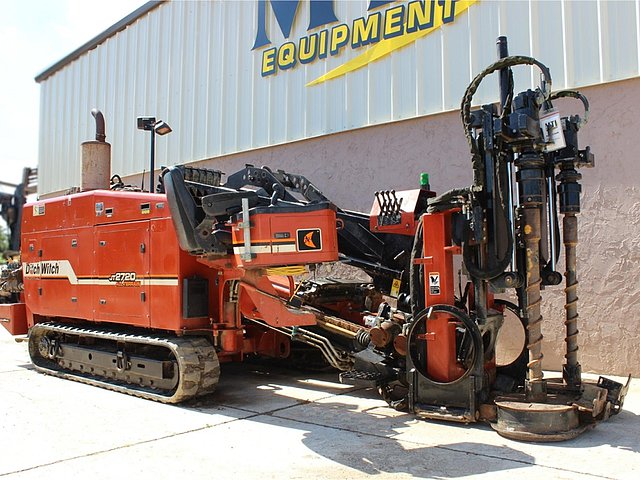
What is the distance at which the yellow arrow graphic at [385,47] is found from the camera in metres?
8.91

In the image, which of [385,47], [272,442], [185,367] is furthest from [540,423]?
[385,47]

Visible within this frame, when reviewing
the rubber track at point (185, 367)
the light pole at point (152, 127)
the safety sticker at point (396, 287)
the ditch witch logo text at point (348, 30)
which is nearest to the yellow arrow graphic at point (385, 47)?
the ditch witch logo text at point (348, 30)

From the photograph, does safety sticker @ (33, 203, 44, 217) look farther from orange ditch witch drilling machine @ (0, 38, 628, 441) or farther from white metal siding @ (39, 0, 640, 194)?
white metal siding @ (39, 0, 640, 194)

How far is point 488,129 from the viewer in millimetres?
5406

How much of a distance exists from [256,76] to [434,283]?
290 inches

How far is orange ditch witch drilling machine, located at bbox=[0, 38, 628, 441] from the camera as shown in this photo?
5367mm

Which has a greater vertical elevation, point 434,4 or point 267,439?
point 434,4

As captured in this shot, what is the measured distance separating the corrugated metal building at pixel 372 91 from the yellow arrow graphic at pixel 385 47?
0.02m

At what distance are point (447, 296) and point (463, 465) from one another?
1.65 m

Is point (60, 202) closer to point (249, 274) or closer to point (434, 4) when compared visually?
point (249, 274)

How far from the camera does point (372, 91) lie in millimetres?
9914

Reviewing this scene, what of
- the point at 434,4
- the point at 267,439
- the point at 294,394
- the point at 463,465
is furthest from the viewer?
the point at 434,4

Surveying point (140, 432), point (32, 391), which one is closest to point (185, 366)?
point (140, 432)

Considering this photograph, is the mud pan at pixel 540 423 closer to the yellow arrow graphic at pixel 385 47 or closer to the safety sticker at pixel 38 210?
the yellow arrow graphic at pixel 385 47
